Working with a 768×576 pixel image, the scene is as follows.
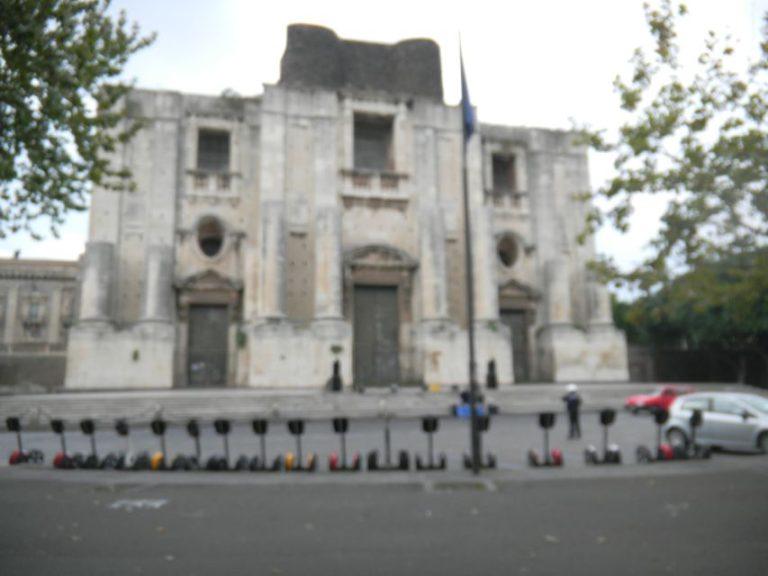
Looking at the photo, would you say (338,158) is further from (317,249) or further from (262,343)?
(262,343)

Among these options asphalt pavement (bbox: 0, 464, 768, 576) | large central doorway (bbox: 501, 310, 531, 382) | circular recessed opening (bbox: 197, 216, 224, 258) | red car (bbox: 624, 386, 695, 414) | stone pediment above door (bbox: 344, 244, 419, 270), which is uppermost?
circular recessed opening (bbox: 197, 216, 224, 258)

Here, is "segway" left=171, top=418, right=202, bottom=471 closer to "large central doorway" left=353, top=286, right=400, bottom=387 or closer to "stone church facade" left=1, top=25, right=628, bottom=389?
"stone church facade" left=1, top=25, right=628, bottom=389

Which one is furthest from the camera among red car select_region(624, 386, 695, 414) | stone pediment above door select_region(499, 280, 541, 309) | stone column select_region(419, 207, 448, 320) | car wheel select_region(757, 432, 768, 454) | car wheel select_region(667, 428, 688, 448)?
stone pediment above door select_region(499, 280, 541, 309)

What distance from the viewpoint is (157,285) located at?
82.7 feet

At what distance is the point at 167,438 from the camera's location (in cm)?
1462

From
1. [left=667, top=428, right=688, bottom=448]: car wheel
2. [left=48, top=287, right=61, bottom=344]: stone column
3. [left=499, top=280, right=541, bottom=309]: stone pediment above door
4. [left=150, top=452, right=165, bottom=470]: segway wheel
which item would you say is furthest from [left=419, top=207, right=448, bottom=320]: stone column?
[left=48, top=287, right=61, bottom=344]: stone column

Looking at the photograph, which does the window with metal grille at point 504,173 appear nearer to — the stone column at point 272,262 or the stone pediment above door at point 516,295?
the stone pediment above door at point 516,295

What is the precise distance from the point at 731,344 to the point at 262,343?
100ft

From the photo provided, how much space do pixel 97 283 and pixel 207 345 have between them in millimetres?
5231

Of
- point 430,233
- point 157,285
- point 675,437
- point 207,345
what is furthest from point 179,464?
point 430,233

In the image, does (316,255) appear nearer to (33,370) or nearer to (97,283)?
(97,283)

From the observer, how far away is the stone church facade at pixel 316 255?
24859 mm

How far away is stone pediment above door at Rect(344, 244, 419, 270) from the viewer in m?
27.1

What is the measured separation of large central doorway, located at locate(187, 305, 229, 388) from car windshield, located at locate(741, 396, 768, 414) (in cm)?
2024
